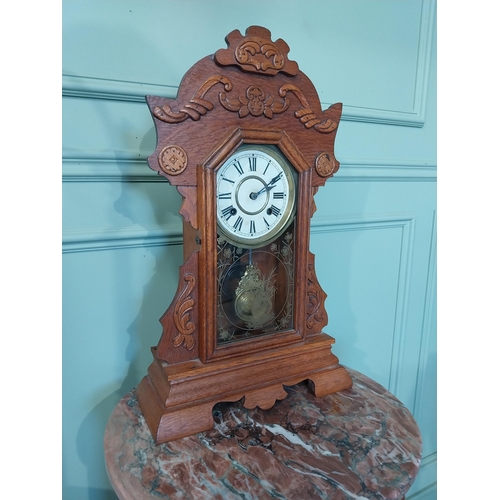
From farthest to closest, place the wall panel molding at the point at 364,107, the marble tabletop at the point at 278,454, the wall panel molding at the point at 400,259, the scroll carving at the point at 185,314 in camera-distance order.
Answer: the wall panel molding at the point at 400,259 → the wall panel molding at the point at 364,107 → the scroll carving at the point at 185,314 → the marble tabletop at the point at 278,454

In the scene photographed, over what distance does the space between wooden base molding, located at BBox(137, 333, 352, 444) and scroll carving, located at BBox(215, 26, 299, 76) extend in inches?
19.2

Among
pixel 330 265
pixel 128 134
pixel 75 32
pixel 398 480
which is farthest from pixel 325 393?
pixel 75 32

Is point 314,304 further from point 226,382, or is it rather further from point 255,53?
point 255,53

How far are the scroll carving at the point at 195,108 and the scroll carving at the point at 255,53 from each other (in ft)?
0.09

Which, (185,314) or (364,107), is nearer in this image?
(185,314)

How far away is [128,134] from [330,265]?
2.09 ft

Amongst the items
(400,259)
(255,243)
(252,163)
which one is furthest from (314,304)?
(400,259)

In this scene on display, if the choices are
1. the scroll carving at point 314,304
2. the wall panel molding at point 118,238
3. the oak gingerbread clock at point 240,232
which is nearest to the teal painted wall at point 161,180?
the wall panel molding at point 118,238

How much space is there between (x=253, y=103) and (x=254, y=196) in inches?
6.0

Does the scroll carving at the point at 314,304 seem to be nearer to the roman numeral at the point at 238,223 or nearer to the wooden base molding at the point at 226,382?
the wooden base molding at the point at 226,382

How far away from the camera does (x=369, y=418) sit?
0.69m

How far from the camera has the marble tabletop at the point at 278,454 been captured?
1.74ft

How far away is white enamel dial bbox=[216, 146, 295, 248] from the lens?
2.13ft

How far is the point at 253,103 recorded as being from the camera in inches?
25.4
